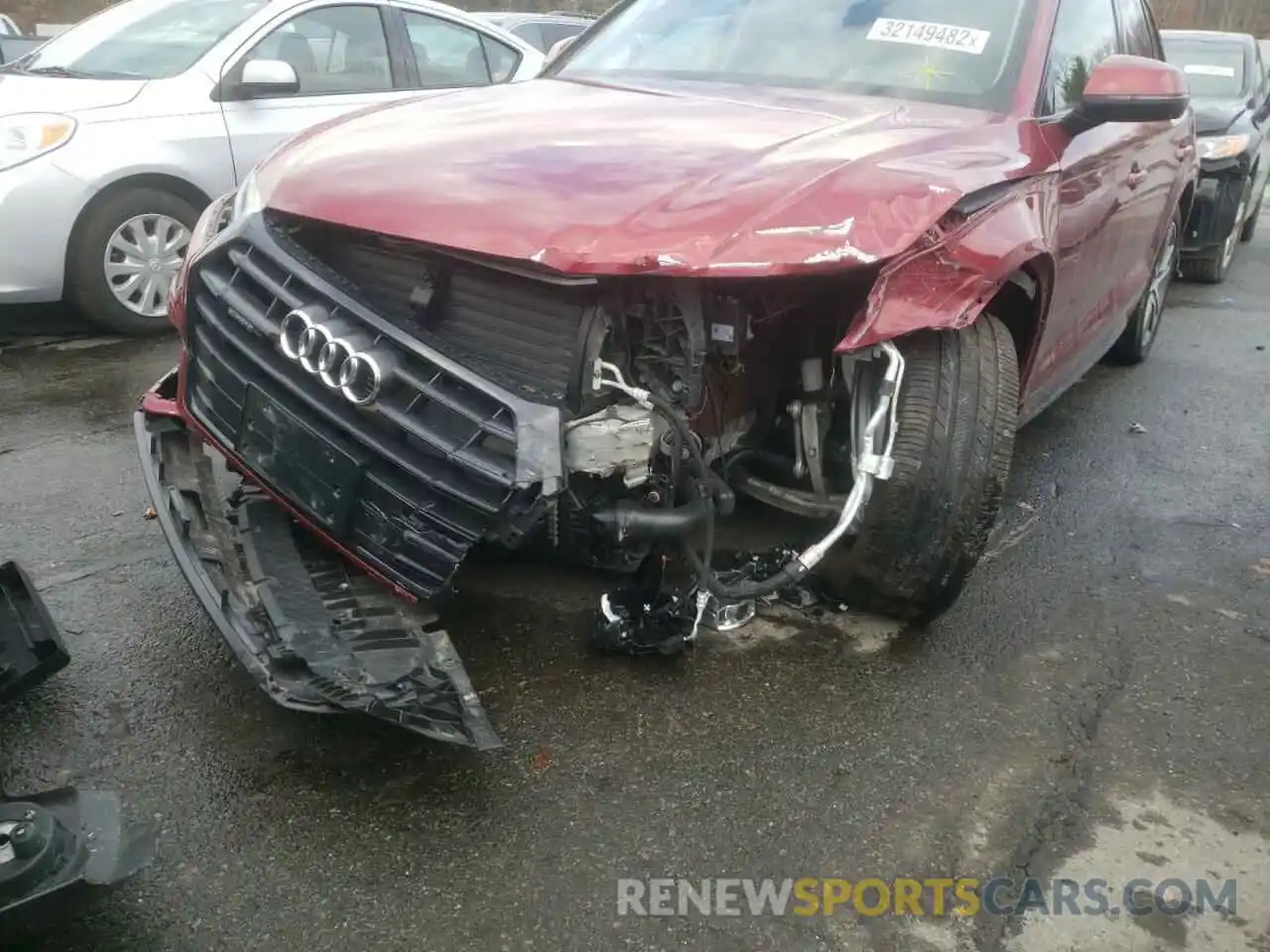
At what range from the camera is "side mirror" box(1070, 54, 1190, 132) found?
3.08 m

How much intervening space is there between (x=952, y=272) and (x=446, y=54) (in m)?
4.71

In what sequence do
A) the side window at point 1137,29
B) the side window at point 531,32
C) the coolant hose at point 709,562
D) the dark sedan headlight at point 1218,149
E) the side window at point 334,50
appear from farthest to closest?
1. the side window at point 531,32
2. the dark sedan headlight at point 1218,149
3. the side window at point 334,50
4. the side window at point 1137,29
5. the coolant hose at point 709,562

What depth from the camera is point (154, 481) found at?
264 cm

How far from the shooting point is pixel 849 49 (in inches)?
132

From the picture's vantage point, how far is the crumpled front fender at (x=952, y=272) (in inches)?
95.0

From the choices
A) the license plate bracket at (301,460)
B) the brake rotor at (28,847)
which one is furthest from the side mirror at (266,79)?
the brake rotor at (28,847)

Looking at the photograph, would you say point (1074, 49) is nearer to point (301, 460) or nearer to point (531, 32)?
point (301, 460)

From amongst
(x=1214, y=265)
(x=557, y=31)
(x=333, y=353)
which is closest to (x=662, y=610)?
(x=333, y=353)

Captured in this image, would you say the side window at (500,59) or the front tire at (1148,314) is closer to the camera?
the front tire at (1148,314)

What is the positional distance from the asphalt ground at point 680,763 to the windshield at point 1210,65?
19.1 feet

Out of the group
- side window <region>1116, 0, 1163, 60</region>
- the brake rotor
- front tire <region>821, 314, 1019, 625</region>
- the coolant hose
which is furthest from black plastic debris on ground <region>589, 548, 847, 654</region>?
side window <region>1116, 0, 1163, 60</region>

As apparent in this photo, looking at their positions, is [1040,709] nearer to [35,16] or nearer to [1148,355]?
[1148,355]

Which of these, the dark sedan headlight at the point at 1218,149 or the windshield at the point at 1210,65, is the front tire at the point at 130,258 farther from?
the windshield at the point at 1210,65

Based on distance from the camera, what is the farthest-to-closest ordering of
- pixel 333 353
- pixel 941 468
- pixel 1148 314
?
pixel 1148 314, pixel 941 468, pixel 333 353
